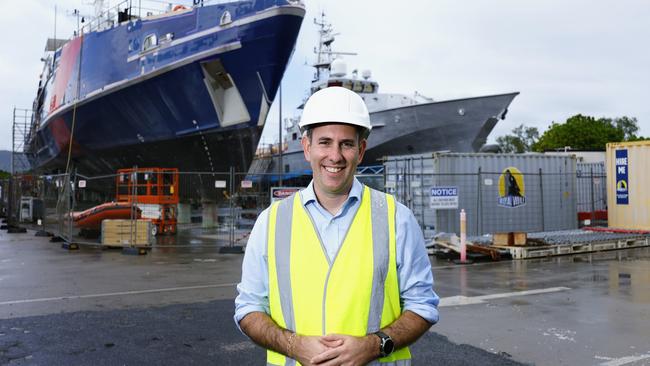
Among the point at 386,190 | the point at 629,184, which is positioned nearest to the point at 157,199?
the point at 386,190

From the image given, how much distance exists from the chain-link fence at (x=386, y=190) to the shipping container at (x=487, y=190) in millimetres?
29

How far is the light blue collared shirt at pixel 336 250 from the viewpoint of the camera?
78.9 inches

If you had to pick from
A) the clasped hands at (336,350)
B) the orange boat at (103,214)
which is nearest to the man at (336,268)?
the clasped hands at (336,350)

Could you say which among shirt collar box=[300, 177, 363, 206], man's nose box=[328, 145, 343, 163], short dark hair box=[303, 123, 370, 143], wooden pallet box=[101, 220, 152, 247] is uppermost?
short dark hair box=[303, 123, 370, 143]

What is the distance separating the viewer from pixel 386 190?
15.2 meters

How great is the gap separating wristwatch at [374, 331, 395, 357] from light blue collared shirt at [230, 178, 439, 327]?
0.57ft

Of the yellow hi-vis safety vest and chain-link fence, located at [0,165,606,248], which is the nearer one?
the yellow hi-vis safety vest

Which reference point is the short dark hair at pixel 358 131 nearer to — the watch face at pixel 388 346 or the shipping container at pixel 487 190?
the watch face at pixel 388 346

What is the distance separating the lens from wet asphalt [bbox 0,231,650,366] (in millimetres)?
4984

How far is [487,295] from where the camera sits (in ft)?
26.1

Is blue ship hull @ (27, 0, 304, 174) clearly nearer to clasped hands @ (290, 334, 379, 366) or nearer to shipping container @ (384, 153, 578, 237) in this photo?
shipping container @ (384, 153, 578, 237)

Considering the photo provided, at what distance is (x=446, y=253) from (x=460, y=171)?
3.30 metres

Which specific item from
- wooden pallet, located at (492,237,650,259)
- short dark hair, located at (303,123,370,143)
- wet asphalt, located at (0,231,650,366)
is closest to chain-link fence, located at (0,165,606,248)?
wooden pallet, located at (492,237,650,259)

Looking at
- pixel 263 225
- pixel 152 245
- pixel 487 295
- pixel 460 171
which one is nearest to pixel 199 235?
pixel 152 245
